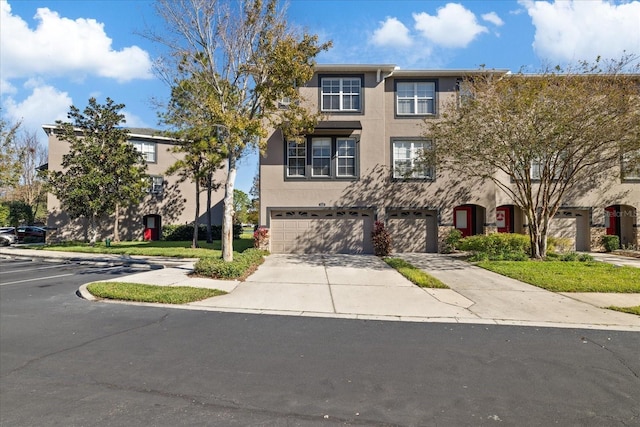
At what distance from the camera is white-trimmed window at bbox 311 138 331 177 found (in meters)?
18.4

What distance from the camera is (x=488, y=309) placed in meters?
7.55

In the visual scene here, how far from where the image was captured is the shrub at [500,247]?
1503 cm

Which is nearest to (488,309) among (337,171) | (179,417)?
(179,417)

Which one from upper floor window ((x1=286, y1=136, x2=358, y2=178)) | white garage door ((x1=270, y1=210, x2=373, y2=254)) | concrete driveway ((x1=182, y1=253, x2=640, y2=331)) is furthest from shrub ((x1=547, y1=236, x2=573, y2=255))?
upper floor window ((x1=286, y1=136, x2=358, y2=178))

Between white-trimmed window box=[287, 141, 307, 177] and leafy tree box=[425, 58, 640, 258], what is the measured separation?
6680mm

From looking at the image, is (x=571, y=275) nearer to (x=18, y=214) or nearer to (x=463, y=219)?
(x=463, y=219)

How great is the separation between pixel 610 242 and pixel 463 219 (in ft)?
24.7

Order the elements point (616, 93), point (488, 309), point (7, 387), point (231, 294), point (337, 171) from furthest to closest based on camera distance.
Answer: point (337, 171), point (616, 93), point (231, 294), point (488, 309), point (7, 387)

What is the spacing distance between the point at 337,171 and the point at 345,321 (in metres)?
12.6

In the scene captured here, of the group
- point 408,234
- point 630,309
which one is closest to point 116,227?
point 408,234

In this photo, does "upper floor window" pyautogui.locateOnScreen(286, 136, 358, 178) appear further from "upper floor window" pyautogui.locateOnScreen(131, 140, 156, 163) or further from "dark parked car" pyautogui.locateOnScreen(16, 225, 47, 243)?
"dark parked car" pyautogui.locateOnScreen(16, 225, 47, 243)

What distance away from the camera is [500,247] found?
15.7 m

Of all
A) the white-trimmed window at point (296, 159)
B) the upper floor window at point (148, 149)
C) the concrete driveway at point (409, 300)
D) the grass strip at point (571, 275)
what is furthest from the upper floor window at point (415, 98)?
the upper floor window at point (148, 149)

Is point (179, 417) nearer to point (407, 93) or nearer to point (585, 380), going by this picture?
point (585, 380)
